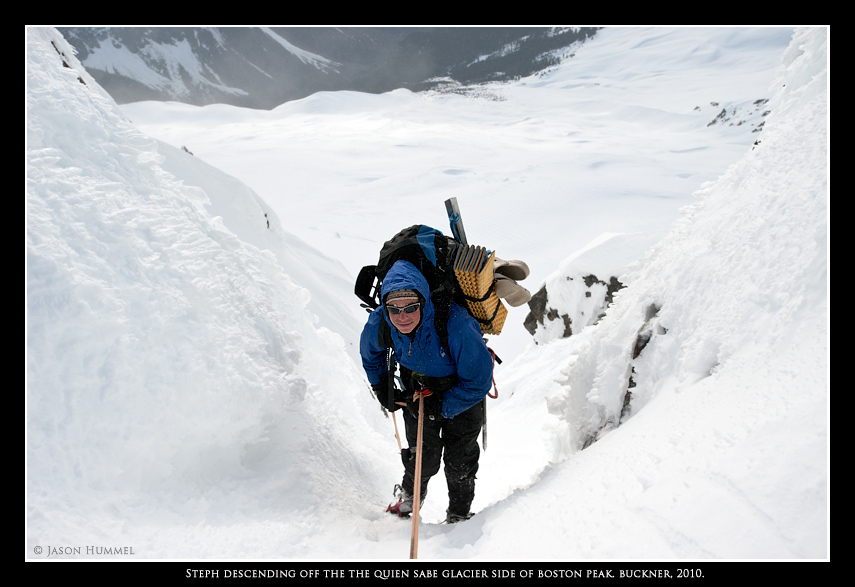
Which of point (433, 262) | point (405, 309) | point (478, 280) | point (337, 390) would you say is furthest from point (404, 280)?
point (337, 390)

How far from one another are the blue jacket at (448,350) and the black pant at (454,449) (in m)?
0.23

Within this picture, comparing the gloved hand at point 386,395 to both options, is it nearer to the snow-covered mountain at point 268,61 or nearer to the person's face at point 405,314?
the person's face at point 405,314

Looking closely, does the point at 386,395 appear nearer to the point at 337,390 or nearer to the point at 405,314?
the point at 405,314

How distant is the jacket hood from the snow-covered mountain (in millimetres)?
129279

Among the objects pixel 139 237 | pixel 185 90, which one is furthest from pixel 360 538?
pixel 185 90

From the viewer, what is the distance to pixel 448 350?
98.5 inches

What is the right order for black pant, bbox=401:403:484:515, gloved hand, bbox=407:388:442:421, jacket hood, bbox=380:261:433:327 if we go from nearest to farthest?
jacket hood, bbox=380:261:433:327 → gloved hand, bbox=407:388:442:421 → black pant, bbox=401:403:484:515

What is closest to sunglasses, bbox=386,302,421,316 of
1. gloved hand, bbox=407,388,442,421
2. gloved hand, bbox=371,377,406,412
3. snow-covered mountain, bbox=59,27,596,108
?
gloved hand, bbox=407,388,442,421

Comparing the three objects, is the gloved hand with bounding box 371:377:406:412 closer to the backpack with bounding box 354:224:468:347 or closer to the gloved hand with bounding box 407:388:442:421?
the gloved hand with bounding box 407:388:442:421

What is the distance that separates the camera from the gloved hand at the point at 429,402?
104 inches

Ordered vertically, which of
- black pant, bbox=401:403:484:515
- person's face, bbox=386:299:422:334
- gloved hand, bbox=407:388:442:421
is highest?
person's face, bbox=386:299:422:334

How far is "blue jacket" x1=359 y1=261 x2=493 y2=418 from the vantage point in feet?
7.73

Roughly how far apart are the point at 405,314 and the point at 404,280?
171mm

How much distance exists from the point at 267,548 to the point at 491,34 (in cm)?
19440
